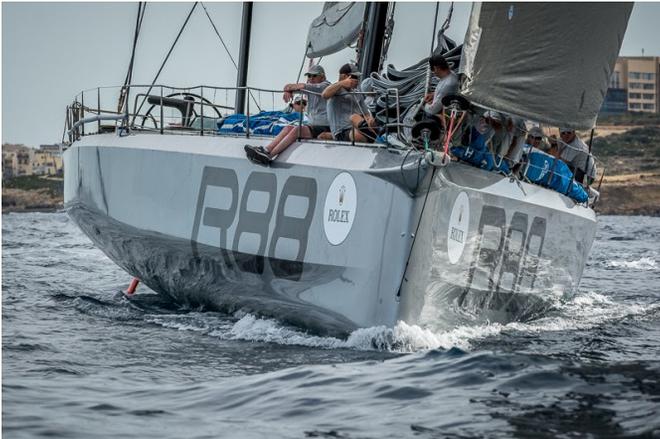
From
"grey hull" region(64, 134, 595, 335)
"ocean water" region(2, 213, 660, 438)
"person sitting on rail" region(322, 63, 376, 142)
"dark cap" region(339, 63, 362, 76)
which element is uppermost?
"dark cap" region(339, 63, 362, 76)

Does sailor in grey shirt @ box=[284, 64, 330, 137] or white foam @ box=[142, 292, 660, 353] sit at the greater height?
sailor in grey shirt @ box=[284, 64, 330, 137]

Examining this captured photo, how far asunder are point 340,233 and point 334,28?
5.27 meters

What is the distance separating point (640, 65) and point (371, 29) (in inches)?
5910

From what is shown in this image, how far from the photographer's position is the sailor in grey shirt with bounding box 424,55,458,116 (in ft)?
27.8

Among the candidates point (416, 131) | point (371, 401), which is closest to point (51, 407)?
point (371, 401)

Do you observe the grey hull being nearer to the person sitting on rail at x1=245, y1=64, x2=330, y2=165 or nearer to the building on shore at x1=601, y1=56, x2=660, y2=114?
the person sitting on rail at x1=245, y1=64, x2=330, y2=165

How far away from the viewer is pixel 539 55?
328 inches

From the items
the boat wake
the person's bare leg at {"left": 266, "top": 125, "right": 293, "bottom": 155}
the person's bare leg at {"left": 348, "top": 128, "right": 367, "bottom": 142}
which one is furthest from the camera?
the person's bare leg at {"left": 266, "top": 125, "right": 293, "bottom": 155}

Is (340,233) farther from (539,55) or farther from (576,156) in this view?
(576,156)

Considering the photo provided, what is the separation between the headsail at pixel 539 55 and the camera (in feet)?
26.7

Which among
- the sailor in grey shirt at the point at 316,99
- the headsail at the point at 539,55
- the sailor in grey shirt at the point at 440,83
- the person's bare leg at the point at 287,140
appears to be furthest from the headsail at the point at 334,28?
the headsail at the point at 539,55

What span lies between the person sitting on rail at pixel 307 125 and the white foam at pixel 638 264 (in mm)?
10700

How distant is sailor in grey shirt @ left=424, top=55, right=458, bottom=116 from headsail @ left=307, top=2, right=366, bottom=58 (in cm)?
426

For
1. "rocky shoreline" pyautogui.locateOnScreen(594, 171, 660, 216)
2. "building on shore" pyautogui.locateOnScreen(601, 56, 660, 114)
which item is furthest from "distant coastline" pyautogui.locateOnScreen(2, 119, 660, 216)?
"building on shore" pyautogui.locateOnScreen(601, 56, 660, 114)
